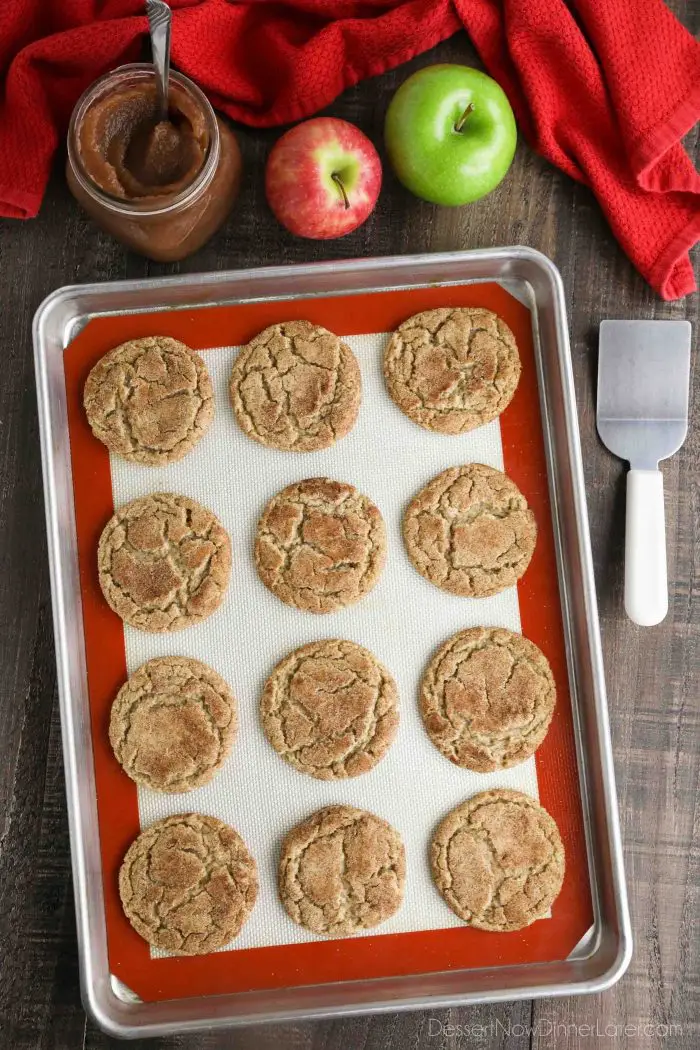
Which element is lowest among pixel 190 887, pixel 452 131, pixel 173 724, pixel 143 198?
pixel 190 887

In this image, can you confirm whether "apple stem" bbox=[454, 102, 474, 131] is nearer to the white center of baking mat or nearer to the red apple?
the red apple

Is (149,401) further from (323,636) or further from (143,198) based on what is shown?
(323,636)

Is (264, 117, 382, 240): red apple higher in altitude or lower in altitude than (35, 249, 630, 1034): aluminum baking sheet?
higher

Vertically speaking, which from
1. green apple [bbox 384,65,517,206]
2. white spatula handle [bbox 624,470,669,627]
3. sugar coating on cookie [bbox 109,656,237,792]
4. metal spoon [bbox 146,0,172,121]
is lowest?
sugar coating on cookie [bbox 109,656,237,792]

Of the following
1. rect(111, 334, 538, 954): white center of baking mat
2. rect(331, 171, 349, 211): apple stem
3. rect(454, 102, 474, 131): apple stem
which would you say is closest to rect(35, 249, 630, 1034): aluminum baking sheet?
rect(111, 334, 538, 954): white center of baking mat

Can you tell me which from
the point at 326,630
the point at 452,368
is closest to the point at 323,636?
the point at 326,630

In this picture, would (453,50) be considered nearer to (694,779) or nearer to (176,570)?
(176,570)

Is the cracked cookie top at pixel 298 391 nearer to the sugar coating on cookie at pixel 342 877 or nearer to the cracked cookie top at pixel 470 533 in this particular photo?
the cracked cookie top at pixel 470 533
